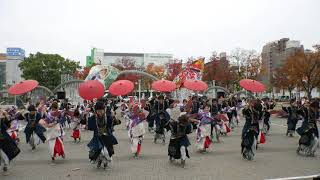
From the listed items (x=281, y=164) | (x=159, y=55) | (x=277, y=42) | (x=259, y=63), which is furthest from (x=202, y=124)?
(x=159, y=55)

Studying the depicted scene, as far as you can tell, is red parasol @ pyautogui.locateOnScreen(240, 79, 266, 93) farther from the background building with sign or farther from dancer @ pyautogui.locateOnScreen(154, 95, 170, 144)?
the background building with sign

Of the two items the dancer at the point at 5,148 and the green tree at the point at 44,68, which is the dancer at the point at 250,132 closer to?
the dancer at the point at 5,148

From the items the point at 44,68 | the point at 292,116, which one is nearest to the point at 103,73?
the point at 44,68

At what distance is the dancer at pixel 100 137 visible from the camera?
9.33m

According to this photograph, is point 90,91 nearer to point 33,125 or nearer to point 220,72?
point 33,125

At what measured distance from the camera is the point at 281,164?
1016cm

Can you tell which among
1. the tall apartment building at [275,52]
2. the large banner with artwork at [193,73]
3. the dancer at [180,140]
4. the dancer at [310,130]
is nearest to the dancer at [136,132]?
the dancer at [180,140]

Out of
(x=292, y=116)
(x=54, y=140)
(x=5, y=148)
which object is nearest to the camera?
(x=5, y=148)

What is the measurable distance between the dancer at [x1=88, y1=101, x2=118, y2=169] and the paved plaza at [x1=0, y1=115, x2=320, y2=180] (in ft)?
1.18

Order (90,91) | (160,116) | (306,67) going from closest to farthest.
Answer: (90,91)
(160,116)
(306,67)

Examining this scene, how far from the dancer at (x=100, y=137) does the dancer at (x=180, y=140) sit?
62.9 inches

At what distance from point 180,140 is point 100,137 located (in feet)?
6.81

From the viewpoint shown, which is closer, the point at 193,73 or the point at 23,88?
the point at 23,88

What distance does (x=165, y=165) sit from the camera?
1000 cm
